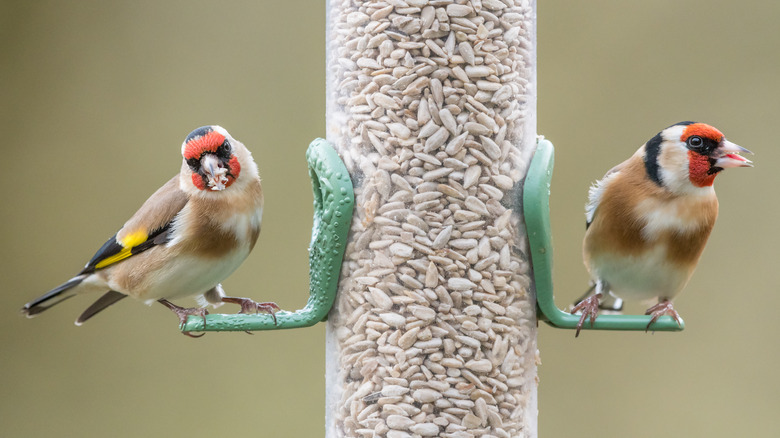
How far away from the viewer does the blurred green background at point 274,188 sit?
6879 millimetres

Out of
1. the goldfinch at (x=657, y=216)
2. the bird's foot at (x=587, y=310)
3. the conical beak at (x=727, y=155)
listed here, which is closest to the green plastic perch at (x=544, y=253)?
the bird's foot at (x=587, y=310)

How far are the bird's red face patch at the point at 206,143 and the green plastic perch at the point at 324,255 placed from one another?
0.42 meters

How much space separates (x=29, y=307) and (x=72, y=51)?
389 cm

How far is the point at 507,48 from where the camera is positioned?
3.23 m

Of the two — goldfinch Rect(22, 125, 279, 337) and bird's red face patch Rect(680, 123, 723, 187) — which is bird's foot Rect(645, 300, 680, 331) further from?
goldfinch Rect(22, 125, 279, 337)

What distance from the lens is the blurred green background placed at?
688 centimetres

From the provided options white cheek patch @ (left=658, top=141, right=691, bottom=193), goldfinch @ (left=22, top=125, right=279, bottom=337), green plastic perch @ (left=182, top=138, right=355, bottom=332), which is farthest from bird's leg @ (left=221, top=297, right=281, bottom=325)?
white cheek patch @ (left=658, top=141, right=691, bottom=193)

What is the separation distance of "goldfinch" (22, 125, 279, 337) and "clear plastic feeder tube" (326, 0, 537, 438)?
0.55 m

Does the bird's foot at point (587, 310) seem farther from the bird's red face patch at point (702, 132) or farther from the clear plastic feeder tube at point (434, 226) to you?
the bird's red face patch at point (702, 132)

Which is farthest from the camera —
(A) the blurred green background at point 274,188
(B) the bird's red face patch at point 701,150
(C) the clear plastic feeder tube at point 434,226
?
(A) the blurred green background at point 274,188

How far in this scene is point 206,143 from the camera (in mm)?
3568

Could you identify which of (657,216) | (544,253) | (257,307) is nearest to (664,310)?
(657,216)

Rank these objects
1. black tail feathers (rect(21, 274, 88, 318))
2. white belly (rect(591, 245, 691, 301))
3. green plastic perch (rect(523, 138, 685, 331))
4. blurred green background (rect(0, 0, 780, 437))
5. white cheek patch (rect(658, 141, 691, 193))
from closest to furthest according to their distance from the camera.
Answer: green plastic perch (rect(523, 138, 685, 331)), white cheek patch (rect(658, 141, 691, 193)), white belly (rect(591, 245, 691, 301)), black tail feathers (rect(21, 274, 88, 318)), blurred green background (rect(0, 0, 780, 437))

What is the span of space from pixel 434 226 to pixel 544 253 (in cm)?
39
